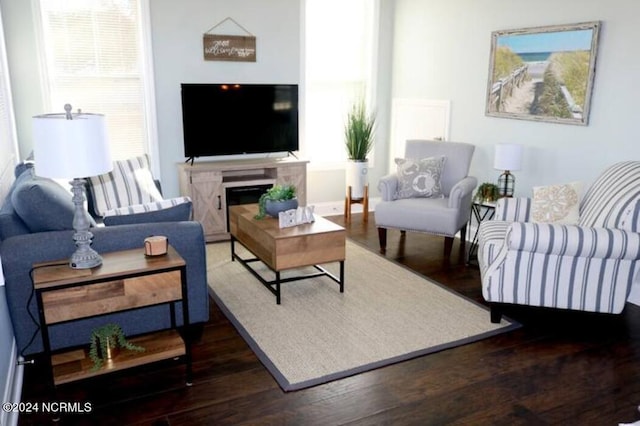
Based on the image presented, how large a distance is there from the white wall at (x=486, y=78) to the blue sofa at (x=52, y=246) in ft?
9.71

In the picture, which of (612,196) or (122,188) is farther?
(122,188)

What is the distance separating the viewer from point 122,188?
403cm

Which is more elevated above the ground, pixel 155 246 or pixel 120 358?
pixel 155 246

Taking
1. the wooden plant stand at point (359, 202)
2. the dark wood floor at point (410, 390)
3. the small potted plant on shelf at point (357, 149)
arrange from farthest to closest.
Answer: the wooden plant stand at point (359, 202)
the small potted plant on shelf at point (357, 149)
the dark wood floor at point (410, 390)

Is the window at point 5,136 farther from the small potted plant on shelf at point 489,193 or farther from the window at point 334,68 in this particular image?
the small potted plant on shelf at point 489,193

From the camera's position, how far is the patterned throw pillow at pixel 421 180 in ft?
15.6

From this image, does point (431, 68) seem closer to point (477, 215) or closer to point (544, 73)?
point (544, 73)

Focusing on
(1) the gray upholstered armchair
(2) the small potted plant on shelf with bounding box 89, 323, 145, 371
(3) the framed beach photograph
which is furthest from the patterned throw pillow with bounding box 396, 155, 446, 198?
(2) the small potted plant on shelf with bounding box 89, 323, 145, 371

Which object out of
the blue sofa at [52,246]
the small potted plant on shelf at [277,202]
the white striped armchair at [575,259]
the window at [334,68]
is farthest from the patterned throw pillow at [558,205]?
the window at [334,68]

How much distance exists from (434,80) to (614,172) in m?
2.43

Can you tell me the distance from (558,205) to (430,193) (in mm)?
1287

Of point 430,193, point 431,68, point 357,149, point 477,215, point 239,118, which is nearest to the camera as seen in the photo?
point 477,215

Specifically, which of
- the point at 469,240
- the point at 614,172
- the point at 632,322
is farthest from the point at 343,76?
the point at 632,322

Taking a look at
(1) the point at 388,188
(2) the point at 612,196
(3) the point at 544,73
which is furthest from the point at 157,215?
(3) the point at 544,73
